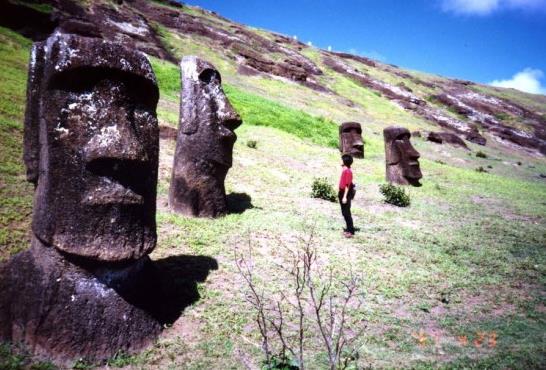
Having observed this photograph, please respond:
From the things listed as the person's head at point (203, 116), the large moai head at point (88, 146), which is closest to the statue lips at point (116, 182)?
the large moai head at point (88, 146)

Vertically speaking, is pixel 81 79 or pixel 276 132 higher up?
pixel 81 79

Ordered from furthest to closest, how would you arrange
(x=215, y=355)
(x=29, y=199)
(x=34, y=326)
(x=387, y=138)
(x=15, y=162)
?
(x=387, y=138), (x=15, y=162), (x=29, y=199), (x=215, y=355), (x=34, y=326)

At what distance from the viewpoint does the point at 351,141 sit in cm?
2161

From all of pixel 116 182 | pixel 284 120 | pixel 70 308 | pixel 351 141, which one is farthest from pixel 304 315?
pixel 284 120

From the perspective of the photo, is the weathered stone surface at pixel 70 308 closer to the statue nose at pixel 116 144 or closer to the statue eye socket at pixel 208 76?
the statue nose at pixel 116 144

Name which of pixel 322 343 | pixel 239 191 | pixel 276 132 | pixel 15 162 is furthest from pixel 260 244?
pixel 276 132

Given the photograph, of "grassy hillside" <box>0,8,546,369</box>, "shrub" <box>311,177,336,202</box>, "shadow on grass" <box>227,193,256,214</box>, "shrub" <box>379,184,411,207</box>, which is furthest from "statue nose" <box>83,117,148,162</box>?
"shrub" <box>379,184,411,207</box>

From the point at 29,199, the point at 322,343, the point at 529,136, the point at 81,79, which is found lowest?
the point at 29,199

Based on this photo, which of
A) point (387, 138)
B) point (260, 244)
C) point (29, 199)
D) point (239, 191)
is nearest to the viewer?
point (29, 199)

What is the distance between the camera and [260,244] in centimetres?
824

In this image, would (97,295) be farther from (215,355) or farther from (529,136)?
(529,136)

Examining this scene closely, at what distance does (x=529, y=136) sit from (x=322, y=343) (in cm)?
5837

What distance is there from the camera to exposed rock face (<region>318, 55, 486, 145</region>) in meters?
46.2

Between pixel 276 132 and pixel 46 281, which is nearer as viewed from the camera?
pixel 46 281
